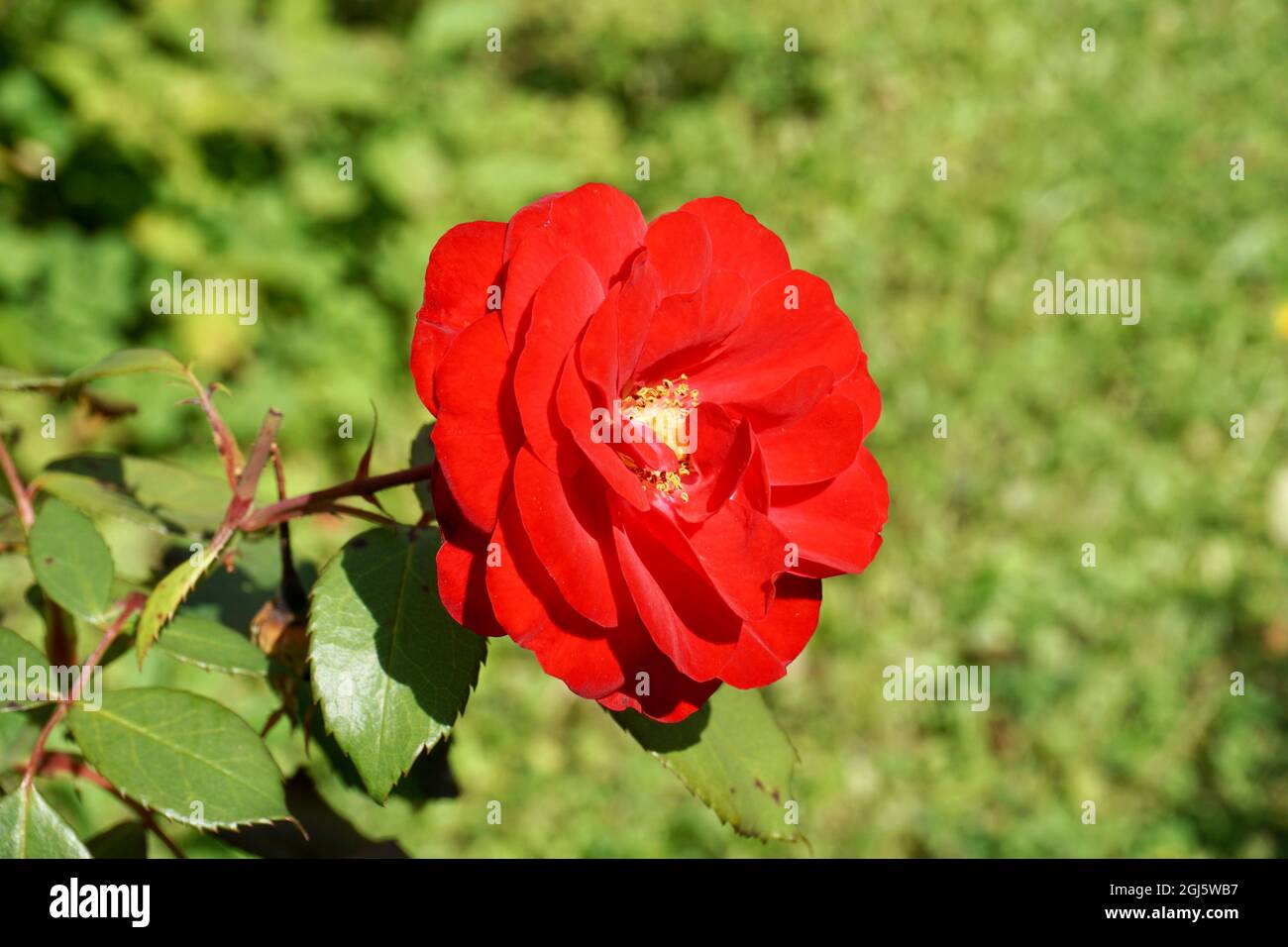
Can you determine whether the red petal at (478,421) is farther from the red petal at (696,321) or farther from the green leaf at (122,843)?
the green leaf at (122,843)

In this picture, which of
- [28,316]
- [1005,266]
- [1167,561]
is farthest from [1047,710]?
[28,316]

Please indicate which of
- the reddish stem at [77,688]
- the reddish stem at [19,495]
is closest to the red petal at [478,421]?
the reddish stem at [77,688]

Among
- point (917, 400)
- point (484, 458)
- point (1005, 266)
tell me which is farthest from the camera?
point (1005, 266)

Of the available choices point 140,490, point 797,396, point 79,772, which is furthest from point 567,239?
point 79,772

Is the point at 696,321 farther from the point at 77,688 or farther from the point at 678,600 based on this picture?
the point at 77,688

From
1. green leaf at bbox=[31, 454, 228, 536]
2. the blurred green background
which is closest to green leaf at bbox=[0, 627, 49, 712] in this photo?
green leaf at bbox=[31, 454, 228, 536]

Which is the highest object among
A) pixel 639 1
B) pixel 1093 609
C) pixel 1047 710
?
pixel 639 1

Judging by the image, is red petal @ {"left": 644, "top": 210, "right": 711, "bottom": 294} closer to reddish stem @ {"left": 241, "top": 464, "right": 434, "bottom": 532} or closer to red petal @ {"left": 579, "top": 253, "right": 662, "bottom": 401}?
red petal @ {"left": 579, "top": 253, "right": 662, "bottom": 401}

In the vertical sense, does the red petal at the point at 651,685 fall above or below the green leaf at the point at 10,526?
below

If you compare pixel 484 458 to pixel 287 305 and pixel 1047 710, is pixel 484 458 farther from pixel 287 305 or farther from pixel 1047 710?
pixel 287 305
